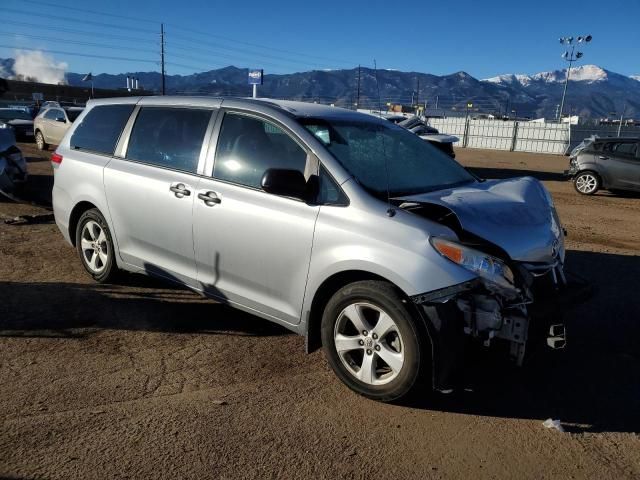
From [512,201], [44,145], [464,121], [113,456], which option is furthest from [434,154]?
[464,121]

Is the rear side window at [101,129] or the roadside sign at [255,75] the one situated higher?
the roadside sign at [255,75]

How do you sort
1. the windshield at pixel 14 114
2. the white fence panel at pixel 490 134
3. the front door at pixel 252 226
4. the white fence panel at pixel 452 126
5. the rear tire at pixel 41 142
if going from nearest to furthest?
the front door at pixel 252 226 < the rear tire at pixel 41 142 < the windshield at pixel 14 114 < the white fence panel at pixel 490 134 < the white fence panel at pixel 452 126

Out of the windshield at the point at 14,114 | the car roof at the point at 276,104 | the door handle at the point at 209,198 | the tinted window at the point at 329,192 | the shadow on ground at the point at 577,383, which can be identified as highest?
the car roof at the point at 276,104

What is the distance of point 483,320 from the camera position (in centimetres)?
304

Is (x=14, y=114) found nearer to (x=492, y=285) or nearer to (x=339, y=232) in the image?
(x=339, y=232)

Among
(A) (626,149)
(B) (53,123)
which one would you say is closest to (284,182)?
(A) (626,149)

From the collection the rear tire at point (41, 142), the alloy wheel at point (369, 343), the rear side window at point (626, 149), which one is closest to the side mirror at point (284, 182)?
the alloy wheel at point (369, 343)

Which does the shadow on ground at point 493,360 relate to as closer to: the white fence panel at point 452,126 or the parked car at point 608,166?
the parked car at point 608,166

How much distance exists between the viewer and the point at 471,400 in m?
3.43

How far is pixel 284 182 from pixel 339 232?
0.48 metres

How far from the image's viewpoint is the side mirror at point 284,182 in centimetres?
343

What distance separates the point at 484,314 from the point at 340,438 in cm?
107

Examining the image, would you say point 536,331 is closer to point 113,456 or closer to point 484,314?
point 484,314

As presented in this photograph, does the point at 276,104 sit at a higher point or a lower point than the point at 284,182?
higher
